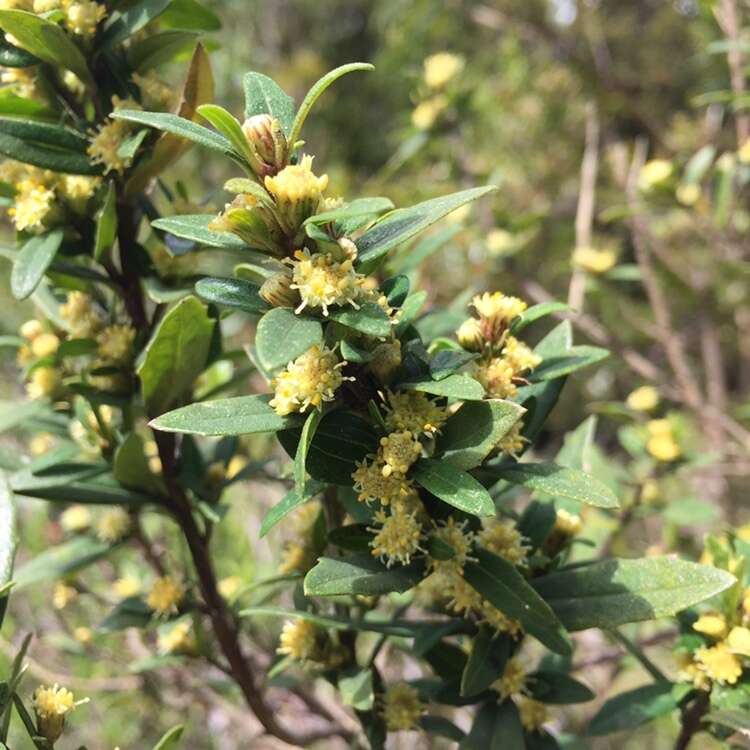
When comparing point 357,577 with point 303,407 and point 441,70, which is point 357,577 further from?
point 441,70

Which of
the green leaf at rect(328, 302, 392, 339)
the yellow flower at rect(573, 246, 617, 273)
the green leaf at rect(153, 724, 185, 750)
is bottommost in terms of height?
the yellow flower at rect(573, 246, 617, 273)

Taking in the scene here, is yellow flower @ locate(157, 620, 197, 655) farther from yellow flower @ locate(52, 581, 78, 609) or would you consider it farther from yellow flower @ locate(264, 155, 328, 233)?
yellow flower @ locate(264, 155, 328, 233)

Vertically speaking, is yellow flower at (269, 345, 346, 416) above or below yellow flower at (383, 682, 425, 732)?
above

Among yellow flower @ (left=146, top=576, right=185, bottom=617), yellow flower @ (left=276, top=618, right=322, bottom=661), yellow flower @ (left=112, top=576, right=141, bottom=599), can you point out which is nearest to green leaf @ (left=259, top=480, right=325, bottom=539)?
yellow flower @ (left=276, top=618, right=322, bottom=661)

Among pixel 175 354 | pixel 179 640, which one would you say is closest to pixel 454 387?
pixel 175 354

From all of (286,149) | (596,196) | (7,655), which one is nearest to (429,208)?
(286,149)
